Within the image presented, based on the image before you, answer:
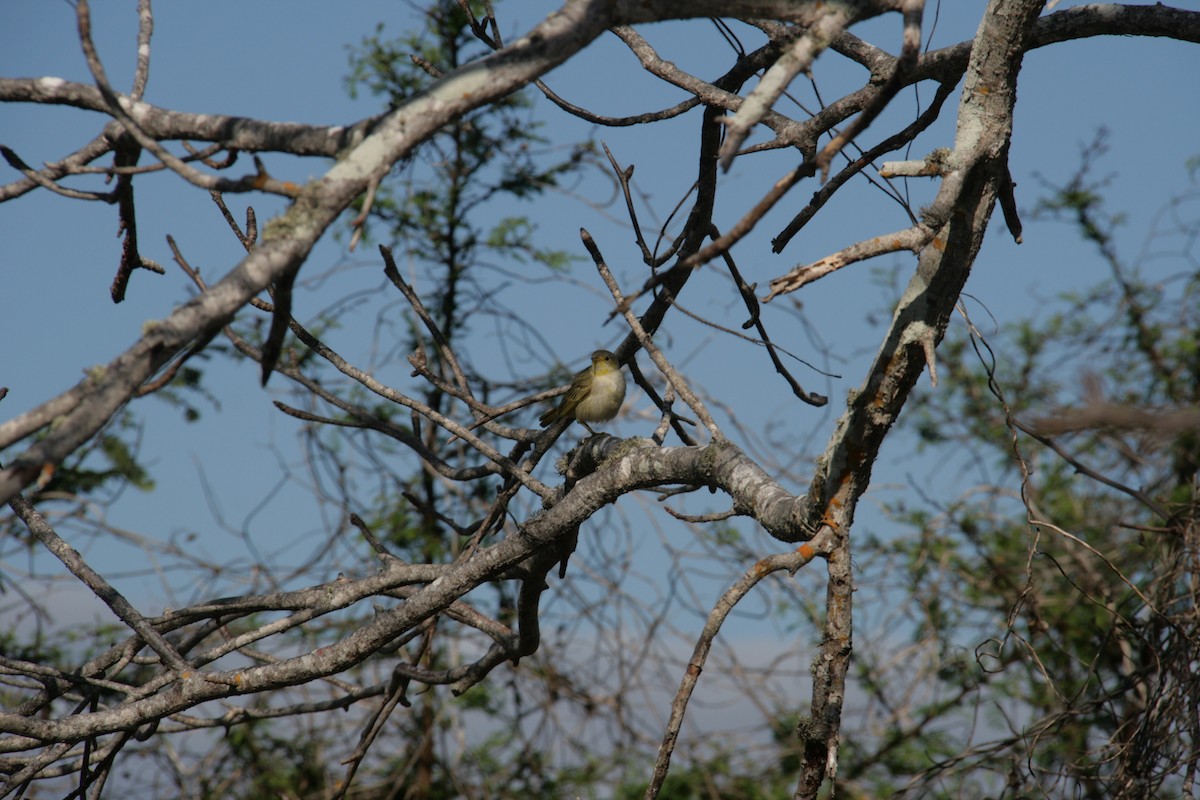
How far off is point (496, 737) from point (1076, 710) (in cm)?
402

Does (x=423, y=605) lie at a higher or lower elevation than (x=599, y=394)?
lower

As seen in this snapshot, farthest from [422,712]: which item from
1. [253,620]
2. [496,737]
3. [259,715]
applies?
[259,715]

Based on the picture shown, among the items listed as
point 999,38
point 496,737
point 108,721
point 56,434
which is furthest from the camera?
point 496,737

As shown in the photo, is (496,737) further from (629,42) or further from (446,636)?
(629,42)

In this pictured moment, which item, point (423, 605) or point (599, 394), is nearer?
point (423, 605)

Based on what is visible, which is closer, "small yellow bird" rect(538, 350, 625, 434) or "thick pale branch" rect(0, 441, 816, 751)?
"thick pale branch" rect(0, 441, 816, 751)

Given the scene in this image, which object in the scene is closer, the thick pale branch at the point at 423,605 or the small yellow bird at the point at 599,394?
the thick pale branch at the point at 423,605

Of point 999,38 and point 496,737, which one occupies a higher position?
point 496,737

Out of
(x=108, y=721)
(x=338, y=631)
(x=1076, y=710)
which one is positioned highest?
(x=338, y=631)

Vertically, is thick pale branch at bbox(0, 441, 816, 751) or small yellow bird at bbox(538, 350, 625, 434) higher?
small yellow bird at bbox(538, 350, 625, 434)

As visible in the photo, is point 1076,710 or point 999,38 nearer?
point 999,38

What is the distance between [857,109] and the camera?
3225mm

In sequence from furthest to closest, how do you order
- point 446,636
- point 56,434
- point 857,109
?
point 446,636, point 857,109, point 56,434

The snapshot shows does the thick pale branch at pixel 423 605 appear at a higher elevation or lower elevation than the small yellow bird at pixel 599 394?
lower
